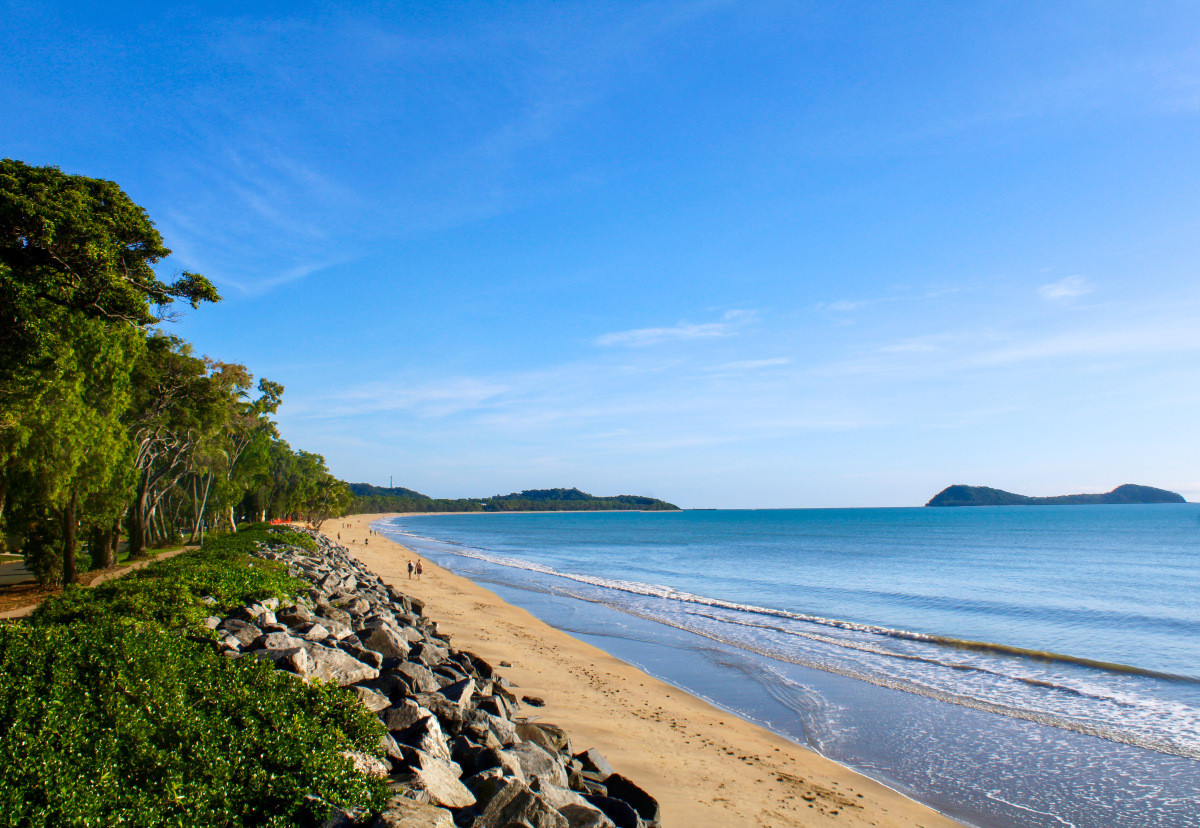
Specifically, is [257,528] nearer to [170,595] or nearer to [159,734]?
[170,595]

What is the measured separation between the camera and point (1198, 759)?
1320 cm

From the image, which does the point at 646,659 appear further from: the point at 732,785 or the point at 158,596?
the point at 158,596

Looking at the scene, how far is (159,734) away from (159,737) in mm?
47

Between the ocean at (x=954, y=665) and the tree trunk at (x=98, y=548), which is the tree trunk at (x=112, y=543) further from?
the ocean at (x=954, y=665)

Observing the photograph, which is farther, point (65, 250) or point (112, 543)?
point (112, 543)

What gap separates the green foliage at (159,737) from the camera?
185 inches

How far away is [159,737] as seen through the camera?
19.2 ft

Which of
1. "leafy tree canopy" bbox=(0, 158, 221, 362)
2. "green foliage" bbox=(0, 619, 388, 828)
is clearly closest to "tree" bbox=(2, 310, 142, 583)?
"leafy tree canopy" bbox=(0, 158, 221, 362)

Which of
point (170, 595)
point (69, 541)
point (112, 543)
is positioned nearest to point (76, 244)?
point (170, 595)

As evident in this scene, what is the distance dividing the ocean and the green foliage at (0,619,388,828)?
10.2 m

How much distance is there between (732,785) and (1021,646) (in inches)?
732

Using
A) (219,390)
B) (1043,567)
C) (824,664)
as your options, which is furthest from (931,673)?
(1043,567)

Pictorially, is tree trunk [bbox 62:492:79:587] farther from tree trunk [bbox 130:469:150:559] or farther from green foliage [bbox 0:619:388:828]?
green foliage [bbox 0:619:388:828]

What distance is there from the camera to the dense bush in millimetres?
4719
